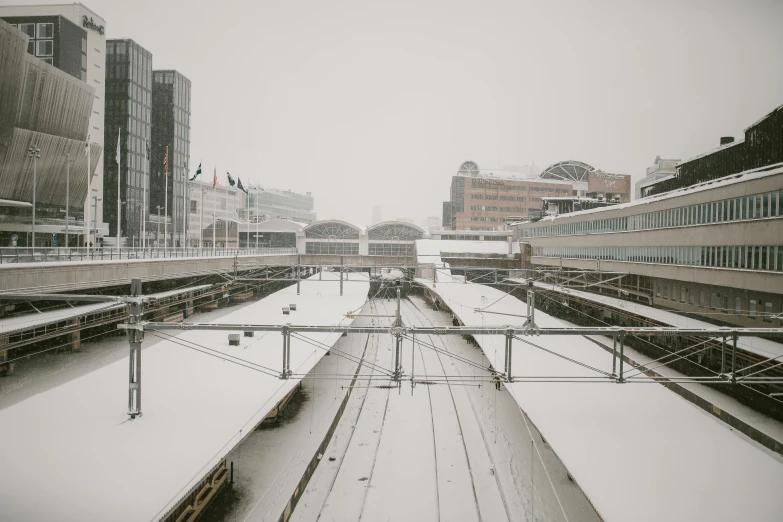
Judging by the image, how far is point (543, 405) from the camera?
46.6 ft

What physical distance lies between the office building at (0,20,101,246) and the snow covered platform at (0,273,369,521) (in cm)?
1894

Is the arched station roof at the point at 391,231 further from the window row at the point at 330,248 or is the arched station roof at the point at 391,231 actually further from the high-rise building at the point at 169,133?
the high-rise building at the point at 169,133

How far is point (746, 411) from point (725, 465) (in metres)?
8.55

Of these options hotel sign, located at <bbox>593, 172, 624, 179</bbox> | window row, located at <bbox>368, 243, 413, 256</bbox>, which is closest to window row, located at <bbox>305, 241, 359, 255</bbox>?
window row, located at <bbox>368, 243, 413, 256</bbox>

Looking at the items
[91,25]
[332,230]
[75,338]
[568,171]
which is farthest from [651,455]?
[568,171]

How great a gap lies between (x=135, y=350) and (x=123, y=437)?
6.68 ft

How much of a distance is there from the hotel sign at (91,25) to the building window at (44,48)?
1245 centimetres

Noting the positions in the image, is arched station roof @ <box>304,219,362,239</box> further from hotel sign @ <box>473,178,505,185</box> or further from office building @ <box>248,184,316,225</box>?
office building @ <box>248,184,316,225</box>

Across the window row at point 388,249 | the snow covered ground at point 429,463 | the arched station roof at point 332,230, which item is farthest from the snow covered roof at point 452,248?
the snow covered ground at point 429,463

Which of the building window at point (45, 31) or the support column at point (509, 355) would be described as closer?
the support column at point (509, 355)

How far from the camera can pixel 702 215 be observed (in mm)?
21047

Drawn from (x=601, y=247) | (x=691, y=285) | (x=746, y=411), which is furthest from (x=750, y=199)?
(x=601, y=247)

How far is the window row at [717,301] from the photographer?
53.6 ft

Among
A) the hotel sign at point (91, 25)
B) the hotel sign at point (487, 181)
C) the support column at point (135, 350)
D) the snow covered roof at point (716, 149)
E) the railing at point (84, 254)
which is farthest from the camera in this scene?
the hotel sign at point (487, 181)
